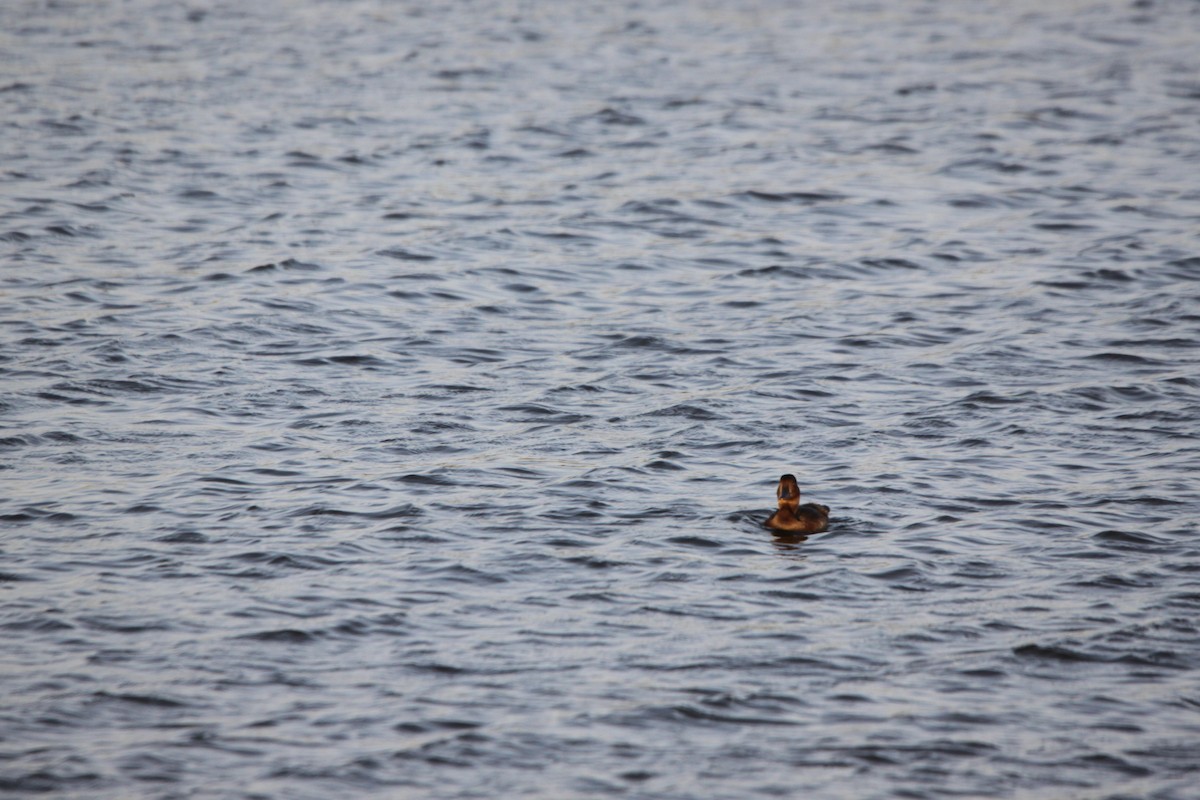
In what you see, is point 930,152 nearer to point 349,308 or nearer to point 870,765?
point 349,308

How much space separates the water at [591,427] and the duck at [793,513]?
293 mm

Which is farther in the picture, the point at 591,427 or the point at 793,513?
the point at 591,427

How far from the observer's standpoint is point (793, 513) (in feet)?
40.9

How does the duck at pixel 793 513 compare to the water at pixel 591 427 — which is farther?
the duck at pixel 793 513

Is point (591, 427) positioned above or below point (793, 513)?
above

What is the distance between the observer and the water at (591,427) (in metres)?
9.80

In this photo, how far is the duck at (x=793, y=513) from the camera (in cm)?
1245

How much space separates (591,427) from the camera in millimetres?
15266

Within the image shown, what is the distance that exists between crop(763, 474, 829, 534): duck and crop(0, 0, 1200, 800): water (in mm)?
293

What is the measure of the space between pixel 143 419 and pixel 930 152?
15778mm

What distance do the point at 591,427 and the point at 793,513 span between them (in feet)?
10.9

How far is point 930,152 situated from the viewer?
26328 millimetres

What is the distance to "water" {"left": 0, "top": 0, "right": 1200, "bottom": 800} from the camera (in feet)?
32.2

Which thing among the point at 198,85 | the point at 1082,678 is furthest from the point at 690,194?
the point at 1082,678
